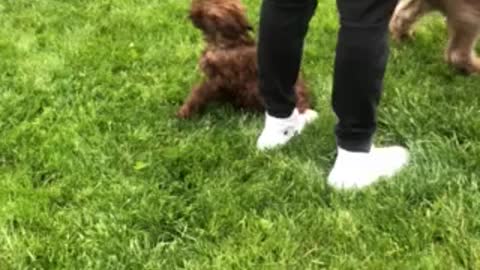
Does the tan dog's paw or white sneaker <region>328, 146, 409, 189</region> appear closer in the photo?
white sneaker <region>328, 146, 409, 189</region>

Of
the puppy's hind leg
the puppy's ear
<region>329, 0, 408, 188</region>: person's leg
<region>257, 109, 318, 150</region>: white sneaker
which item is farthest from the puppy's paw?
<region>329, 0, 408, 188</region>: person's leg

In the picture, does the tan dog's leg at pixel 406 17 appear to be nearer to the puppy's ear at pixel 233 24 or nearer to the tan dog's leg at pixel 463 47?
the tan dog's leg at pixel 463 47

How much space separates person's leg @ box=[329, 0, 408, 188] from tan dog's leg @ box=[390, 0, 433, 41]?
1.49m

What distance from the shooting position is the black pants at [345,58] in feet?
10.9

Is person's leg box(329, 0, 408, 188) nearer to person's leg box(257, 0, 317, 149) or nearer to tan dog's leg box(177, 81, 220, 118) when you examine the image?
person's leg box(257, 0, 317, 149)

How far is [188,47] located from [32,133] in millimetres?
1250

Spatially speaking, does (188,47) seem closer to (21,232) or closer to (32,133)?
(32,133)

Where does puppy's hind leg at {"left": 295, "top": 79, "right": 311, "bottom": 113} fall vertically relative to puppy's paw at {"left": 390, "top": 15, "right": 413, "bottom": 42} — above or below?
above

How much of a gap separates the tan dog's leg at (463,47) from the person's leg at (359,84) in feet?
3.91

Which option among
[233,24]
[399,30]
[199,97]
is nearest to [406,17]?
[399,30]

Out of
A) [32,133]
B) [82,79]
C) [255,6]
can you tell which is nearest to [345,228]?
[32,133]

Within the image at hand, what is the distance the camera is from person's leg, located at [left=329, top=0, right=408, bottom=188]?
330cm

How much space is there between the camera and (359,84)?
3410 millimetres

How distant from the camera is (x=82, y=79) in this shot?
198 inches
